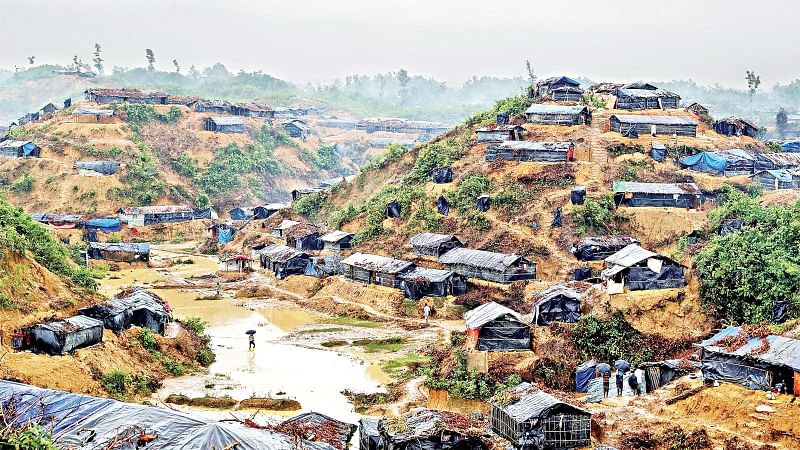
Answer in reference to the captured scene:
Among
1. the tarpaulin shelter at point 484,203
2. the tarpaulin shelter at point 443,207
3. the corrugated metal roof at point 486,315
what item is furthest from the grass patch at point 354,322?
the tarpaulin shelter at point 484,203

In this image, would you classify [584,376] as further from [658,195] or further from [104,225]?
[104,225]

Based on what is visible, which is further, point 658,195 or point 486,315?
point 658,195

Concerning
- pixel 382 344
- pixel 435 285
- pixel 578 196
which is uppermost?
pixel 578 196

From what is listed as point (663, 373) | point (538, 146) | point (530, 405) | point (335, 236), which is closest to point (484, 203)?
point (538, 146)

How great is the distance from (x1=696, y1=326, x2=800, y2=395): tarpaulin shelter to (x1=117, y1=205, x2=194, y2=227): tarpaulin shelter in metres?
55.7

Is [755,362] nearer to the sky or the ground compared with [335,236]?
Answer: nearer to the sky

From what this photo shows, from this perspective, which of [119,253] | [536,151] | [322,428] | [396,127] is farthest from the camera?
[396,127]

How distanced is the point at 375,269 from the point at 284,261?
8.86 meters

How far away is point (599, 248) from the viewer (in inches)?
1959

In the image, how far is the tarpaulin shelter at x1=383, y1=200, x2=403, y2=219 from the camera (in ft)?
194

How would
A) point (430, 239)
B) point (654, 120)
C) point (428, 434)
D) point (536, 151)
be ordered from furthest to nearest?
point (654, 120)
point (536, 151)
point (430, 239)
point (428, 434)

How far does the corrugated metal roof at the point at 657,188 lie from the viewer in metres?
54.1

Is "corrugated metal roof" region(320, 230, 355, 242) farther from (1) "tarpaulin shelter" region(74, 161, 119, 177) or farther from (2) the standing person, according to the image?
(2) the standing person

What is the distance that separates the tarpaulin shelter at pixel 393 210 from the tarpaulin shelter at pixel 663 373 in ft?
96.2
